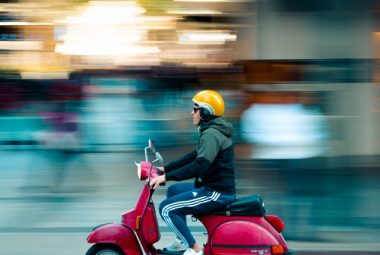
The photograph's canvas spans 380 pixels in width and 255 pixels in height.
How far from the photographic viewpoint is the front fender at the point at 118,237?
5629mm

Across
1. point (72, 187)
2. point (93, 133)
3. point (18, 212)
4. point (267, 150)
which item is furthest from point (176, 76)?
point (267, 150)

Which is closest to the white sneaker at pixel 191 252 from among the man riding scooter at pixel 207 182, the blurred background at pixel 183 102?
the man riding scooter at pixel 207 182

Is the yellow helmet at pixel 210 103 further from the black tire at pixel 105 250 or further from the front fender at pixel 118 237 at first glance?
the black tire at pixel 105 250

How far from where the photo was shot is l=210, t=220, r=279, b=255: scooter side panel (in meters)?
5.50

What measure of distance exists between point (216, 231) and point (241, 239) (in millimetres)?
197

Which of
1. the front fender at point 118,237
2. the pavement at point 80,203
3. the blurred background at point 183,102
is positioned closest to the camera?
the front fender at point 118,237

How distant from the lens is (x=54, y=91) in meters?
12.5

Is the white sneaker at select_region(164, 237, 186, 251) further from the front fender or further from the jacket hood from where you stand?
the jacket hood

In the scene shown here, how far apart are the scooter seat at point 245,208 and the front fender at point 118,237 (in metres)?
0.65

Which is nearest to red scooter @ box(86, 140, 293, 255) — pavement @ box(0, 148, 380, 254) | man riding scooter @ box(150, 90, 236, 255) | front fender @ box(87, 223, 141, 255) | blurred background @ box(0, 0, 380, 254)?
front fender @ box(87, 223, 141, 255)

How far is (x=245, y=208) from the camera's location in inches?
218

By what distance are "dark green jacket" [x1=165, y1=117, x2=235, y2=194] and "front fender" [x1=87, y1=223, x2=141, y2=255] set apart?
566mm

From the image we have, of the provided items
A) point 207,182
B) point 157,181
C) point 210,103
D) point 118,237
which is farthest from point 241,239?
point 210,103

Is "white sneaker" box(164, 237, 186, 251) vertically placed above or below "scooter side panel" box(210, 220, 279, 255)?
below
